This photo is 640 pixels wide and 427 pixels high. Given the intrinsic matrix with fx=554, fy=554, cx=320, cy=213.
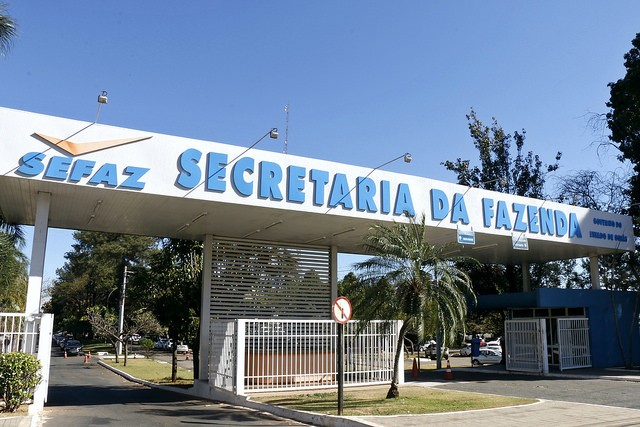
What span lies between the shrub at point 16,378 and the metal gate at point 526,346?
1779 centimetres

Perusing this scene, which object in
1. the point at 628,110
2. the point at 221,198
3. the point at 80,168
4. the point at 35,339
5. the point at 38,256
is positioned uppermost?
the point at 628,110

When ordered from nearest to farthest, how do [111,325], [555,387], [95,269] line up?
1. [555,387]
2. [111,325]
3. [95,269]

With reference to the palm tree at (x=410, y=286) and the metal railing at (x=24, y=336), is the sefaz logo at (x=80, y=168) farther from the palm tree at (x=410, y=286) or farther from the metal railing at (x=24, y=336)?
the palm tree at (x=410, y=286)

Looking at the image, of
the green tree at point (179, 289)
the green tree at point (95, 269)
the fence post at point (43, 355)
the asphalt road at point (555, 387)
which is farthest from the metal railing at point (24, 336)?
the green tree at point (95, 269)

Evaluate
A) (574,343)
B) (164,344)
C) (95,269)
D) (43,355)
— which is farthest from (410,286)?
(95,269)

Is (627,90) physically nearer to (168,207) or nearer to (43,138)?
(168,207)

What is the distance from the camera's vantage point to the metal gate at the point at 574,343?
2308 centimetres

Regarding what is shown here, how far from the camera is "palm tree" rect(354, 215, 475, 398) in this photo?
1402 cm

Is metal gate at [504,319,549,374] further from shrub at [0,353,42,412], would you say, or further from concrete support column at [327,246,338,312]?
shrub at [0,353,42,412]

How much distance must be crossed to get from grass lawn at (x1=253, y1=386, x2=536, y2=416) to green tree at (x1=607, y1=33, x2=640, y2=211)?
18.7 m

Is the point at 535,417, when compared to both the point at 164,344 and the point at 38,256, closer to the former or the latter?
the point at 38,256

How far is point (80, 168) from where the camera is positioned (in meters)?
12.9

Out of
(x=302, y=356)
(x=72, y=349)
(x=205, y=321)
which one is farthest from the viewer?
(x=72, y=349)

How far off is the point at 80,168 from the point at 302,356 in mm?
8709
